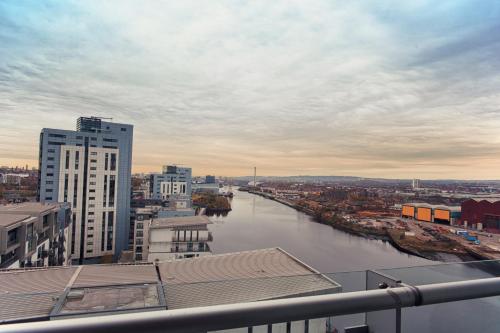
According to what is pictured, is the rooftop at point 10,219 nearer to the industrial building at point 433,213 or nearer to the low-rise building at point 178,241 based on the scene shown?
the low-rise building at point 178,241

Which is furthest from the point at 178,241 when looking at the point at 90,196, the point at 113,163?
the point at 113,163

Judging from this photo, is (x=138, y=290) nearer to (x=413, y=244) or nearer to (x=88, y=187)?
(x=88, y=187)

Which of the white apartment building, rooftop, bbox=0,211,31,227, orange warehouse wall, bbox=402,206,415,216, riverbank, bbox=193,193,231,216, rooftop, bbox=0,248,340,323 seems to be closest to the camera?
rooftop, bbox=0,248,340,323

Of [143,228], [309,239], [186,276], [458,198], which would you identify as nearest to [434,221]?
[458,198]

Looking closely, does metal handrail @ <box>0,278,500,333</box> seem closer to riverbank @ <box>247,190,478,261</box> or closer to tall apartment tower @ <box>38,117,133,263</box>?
tall apartment tower @ <box>38,117,133,263</box>

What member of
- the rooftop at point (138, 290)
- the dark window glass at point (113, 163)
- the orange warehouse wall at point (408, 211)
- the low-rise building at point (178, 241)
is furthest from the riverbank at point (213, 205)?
the rooftop at point (138, 290)

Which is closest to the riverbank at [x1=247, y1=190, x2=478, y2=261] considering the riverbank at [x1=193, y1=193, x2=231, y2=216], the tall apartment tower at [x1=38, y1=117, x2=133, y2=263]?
the riverbank at [x1=193, y1=193, x2=231, y2=216]
